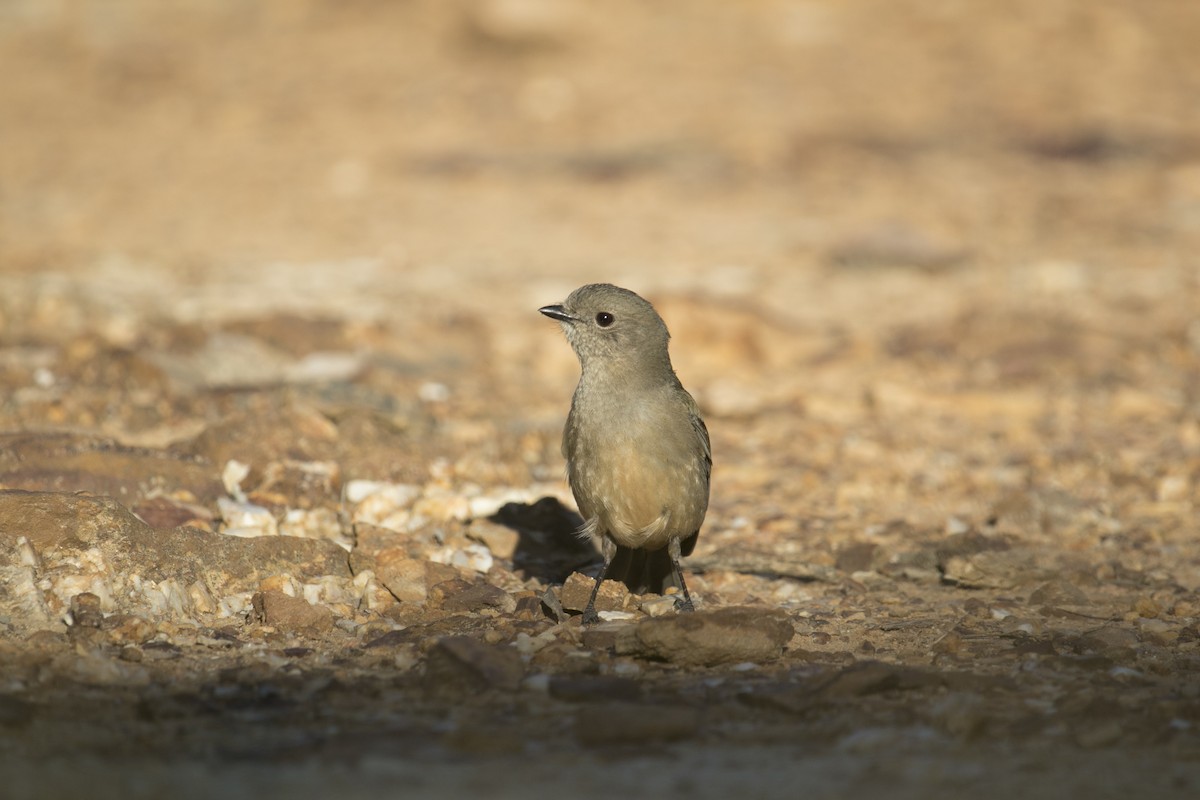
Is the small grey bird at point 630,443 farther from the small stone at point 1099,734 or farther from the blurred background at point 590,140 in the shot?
the blurred background at point 590,140

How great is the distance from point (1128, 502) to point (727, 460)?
7.49 feet

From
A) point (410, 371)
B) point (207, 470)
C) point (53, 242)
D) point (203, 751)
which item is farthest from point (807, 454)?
point (53, 242)

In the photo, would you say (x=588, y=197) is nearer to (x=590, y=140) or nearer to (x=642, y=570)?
(x=590, y=140)

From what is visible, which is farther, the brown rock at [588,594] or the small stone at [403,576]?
the small stone at [403,576]

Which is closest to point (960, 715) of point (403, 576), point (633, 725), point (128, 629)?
point (633, 725)

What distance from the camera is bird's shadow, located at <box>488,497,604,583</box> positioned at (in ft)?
20.4

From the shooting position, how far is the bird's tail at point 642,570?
597 centimetres

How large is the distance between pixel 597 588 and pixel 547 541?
3.71ft

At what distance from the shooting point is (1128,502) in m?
7.22

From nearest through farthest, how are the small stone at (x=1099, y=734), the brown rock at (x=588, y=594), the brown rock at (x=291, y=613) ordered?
the small stone at (x=1099, y=734) → the brown rock at (x=291, y=613) → the brown rock at (x=588, y=594)

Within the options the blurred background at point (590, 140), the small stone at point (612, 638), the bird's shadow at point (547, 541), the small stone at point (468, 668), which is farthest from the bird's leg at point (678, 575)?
the blurred background at point (590, 140)

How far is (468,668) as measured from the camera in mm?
4555

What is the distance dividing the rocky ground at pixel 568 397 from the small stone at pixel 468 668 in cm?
2

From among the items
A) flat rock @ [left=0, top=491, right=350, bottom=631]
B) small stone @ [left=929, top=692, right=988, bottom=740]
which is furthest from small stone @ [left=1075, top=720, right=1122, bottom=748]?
flat rock @ [left=0, top=491, right=350, bottom=631]
